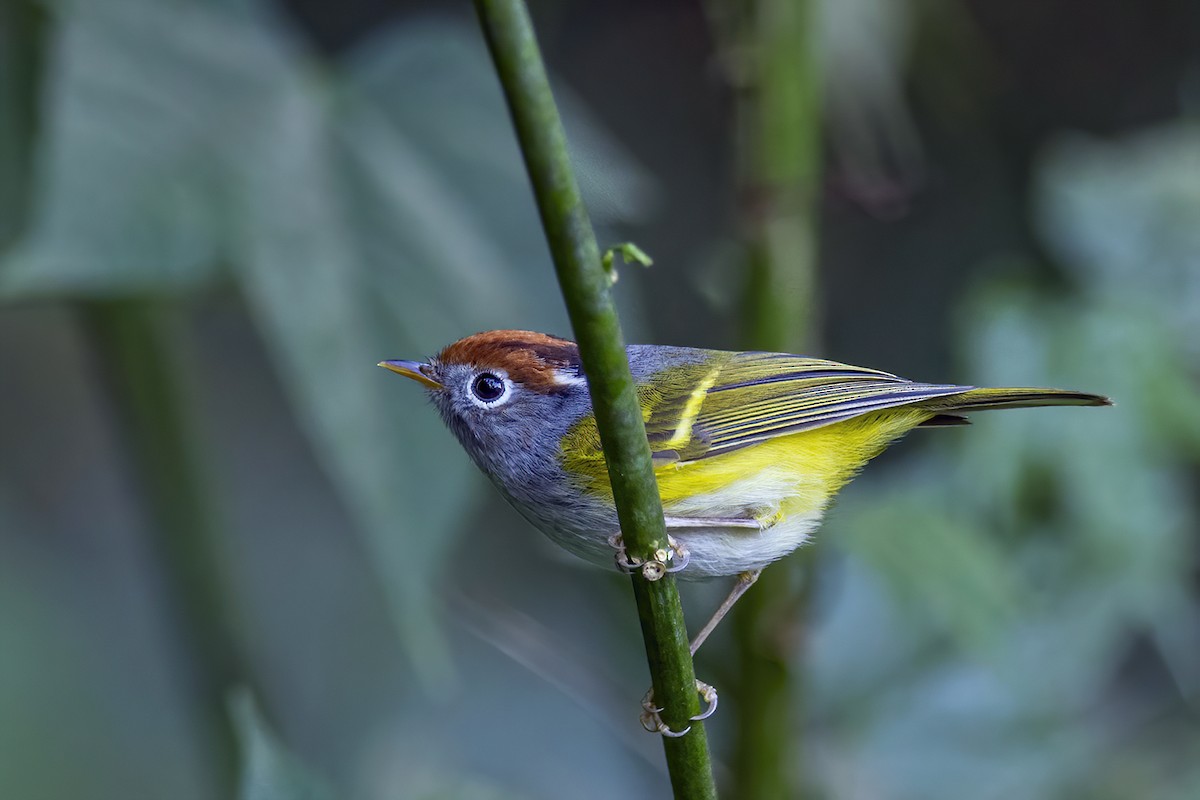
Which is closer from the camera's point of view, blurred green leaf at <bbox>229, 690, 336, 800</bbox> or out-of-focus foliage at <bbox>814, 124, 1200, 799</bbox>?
blurred green leaf at <bbox>229, 690, 336, 800</bbox>

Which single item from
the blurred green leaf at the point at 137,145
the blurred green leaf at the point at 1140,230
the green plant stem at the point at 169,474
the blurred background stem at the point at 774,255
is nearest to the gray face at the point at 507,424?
the blurred background stem at the point at 774,255

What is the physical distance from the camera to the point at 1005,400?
1536 mm

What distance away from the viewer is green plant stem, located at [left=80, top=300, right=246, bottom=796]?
8.52 feet

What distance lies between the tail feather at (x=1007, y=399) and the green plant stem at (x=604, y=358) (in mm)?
502

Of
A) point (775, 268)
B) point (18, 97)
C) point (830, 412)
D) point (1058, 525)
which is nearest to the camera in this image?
point (830, 412)

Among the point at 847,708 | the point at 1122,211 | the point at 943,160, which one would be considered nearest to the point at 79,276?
the point at 847,708

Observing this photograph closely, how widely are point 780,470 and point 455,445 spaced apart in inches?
21.8

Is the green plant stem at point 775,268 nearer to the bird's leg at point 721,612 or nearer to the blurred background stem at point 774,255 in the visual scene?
the blurred background stem at point 774,255

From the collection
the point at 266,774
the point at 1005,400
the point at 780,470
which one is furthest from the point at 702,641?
the point at 266,774

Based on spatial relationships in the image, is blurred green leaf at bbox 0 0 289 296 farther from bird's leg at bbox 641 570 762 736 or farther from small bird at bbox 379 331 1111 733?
bird's leg at bbox 641 570 762 736

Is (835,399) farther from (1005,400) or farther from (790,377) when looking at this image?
(1005,400)

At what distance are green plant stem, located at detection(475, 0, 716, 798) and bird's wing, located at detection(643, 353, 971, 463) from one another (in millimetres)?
617

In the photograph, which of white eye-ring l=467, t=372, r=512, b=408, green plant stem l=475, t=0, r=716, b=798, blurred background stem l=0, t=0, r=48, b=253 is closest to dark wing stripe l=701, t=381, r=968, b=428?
white eye-ring l=467, t=372, r=512, b=408

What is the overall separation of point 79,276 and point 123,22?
587 mm
